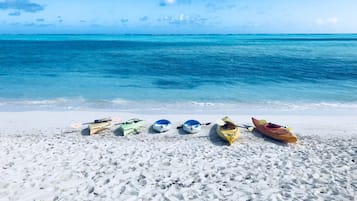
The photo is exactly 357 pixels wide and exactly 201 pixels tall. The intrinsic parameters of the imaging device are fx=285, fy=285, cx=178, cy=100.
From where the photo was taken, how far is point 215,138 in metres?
13.5

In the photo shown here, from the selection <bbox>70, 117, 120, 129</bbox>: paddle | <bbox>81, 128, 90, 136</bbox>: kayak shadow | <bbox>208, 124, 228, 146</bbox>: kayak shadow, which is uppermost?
<bbox>70, 117, 120, 129</bbox>: paddle

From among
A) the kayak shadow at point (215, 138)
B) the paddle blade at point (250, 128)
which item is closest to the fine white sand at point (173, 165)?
the kayak shadow at point (215, 138)

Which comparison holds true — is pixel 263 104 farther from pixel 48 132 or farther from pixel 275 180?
pixel 48 132

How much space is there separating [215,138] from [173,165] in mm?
3761

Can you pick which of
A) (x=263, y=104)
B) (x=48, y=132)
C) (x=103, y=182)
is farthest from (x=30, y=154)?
(x=263, y=104)

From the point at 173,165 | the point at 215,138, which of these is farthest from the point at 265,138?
the point at 173,165

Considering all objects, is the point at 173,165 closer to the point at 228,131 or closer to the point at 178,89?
the point at 228,131

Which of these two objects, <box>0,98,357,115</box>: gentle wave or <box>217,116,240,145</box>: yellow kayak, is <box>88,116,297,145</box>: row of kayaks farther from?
<box>0,98,357,115</box>: gentle wave

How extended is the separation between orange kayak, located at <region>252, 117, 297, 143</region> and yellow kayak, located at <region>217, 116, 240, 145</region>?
1384 millimetres

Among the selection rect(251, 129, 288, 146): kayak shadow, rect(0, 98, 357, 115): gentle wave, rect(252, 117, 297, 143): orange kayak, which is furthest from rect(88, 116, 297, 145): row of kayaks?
rect(0, 98, 357, 115): gentle wave

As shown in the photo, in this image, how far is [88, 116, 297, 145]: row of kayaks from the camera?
508 inches

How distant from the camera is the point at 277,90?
85.0ft

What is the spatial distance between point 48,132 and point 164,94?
11240mm

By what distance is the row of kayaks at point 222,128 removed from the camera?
42.3 feet
